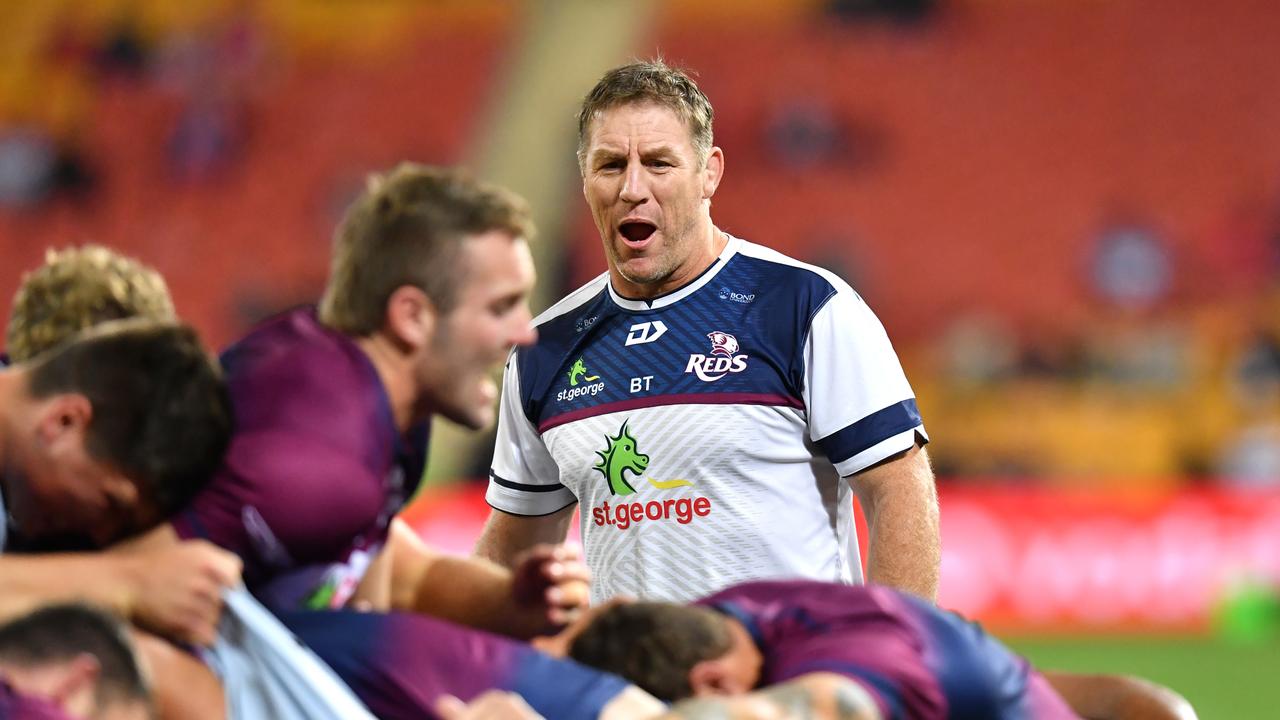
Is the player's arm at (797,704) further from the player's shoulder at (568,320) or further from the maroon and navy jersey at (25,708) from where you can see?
the player's shoulder at (568,320)

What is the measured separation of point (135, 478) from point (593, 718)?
2.91ft

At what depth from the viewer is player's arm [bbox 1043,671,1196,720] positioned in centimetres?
354

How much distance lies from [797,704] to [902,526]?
1.22 m

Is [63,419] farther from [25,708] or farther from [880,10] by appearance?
[880,10]

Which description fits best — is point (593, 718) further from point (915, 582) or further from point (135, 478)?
Result: point (915, 582)

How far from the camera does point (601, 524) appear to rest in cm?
408

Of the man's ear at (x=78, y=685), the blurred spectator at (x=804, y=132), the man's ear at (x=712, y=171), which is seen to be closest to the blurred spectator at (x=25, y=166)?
the blurred spectator at (x=804, y=132)

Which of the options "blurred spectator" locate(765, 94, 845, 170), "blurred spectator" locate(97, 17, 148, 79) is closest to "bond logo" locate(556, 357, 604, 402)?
"blurred spectator" locate(765, 94, 845, 170)

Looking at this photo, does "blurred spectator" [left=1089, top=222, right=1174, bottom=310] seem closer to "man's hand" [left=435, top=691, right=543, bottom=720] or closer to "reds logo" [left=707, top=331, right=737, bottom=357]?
"reds logo" [left=707, top=331, right=737, bottom=357]

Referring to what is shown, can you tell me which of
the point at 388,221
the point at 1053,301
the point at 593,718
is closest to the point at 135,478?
the point at 388,221

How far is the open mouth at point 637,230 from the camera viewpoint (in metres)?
4.01

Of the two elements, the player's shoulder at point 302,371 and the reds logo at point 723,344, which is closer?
the player's shoulder at point 302,371

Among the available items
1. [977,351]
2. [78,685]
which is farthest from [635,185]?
[977,351]

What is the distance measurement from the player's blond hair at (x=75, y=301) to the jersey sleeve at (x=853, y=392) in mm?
1522
